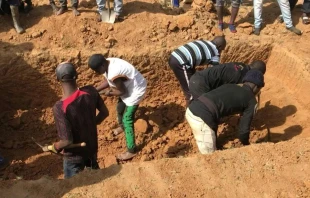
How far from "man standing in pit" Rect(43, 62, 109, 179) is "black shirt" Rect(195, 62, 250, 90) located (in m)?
1.67

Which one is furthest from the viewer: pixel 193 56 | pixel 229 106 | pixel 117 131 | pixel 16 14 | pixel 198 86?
pixel 16 14

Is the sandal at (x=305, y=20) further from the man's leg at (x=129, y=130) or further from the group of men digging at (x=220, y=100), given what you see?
the man's leg at (x=129, y=130)

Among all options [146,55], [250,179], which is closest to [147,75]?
[146,55]

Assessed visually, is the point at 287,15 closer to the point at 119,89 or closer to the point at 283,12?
the point at 283,12

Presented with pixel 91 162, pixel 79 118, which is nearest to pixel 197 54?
pixel 91 162

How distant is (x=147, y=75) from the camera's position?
690 centimetres

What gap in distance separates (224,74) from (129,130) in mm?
1493

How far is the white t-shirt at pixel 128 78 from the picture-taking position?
502 centimetres

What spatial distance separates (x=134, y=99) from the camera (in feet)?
17.7

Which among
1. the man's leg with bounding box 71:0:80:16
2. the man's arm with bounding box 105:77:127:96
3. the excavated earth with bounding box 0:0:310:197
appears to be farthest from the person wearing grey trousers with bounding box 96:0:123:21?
the man's arm with bounding box 105:77:127:96

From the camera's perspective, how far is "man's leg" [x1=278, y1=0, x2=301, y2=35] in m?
7.36

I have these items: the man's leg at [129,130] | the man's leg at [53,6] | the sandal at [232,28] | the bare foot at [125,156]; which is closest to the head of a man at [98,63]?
the man's leg at [129,130]

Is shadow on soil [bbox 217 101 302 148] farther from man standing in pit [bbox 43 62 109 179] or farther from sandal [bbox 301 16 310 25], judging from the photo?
man standing in pit [bbox 43 62 109 179]

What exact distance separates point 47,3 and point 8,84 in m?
1.80
